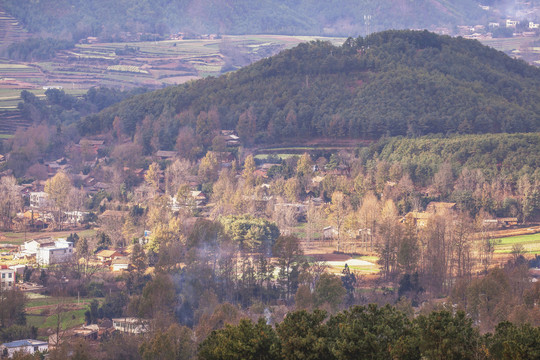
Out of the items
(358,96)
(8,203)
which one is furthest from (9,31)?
(8,203)

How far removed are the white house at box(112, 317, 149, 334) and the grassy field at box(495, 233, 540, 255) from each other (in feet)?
60.3

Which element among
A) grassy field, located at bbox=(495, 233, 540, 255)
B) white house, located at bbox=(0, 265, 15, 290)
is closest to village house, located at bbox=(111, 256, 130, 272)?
white house, located at bbox=(0, 265, 15, 290)

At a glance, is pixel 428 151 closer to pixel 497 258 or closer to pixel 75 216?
pixel 497 258

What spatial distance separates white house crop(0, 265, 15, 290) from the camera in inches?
1675

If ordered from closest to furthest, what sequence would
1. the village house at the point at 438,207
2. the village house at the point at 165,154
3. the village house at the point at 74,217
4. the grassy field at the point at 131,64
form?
the village house at the point at 438,207 → the village house at the point at 74,217 → the village house at the point at 165,154 → the grassy field at the point at 131,64

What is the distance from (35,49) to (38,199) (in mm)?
75383

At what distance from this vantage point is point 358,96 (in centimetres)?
7388

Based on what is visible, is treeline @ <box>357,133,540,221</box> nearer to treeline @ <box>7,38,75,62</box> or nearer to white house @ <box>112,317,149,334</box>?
white house @ <box>112,317,149,334</box>

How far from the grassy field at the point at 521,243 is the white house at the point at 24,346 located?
22473 millimetres

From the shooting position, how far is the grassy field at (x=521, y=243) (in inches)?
1841

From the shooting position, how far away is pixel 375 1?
185125mm

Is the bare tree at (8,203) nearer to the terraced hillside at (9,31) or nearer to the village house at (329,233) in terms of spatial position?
the village house at (329,233)

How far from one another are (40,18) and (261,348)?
141 meters

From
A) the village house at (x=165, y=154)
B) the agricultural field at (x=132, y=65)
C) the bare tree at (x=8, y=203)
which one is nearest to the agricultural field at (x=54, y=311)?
the bare tree at (x=8, y=203)
